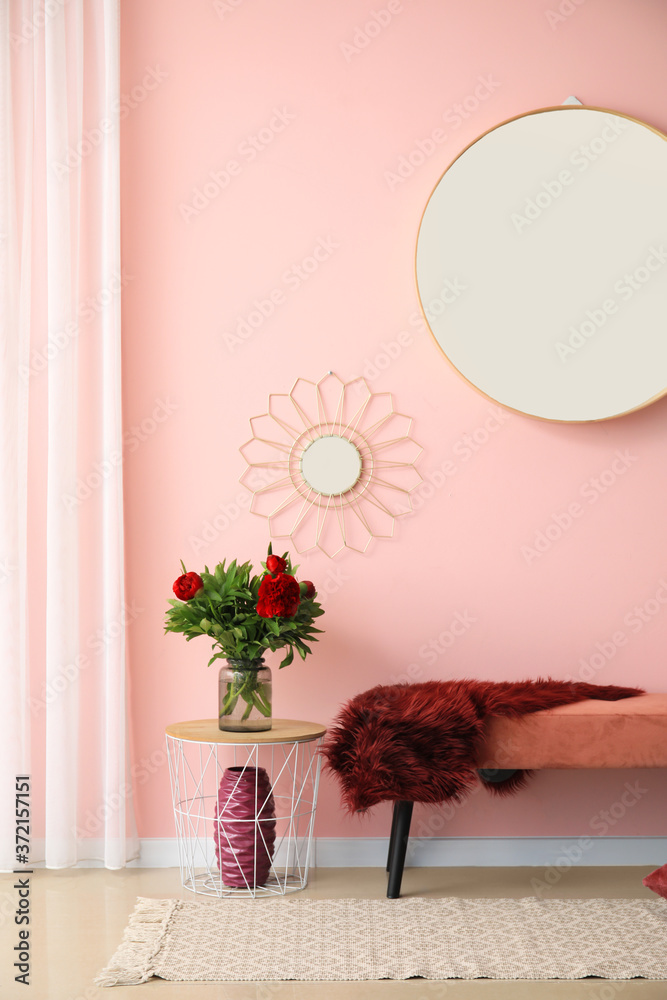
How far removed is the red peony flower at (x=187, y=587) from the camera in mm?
2137

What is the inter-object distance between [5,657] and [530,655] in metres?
1.48

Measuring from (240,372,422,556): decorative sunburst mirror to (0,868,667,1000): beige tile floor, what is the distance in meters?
0.93

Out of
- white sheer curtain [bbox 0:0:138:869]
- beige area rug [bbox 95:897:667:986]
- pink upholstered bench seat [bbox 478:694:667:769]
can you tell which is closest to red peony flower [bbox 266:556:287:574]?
white sheer curtain [bbox 0:0:138:869]

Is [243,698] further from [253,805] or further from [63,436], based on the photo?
[63,436]

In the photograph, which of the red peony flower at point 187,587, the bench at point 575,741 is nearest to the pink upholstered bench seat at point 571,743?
the bench at point 575,741

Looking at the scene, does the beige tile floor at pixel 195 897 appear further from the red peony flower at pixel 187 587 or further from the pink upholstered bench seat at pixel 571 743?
the red peony flower at pixel 187 587

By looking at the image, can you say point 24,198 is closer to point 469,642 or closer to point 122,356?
point 122,356

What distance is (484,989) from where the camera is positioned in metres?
1.62

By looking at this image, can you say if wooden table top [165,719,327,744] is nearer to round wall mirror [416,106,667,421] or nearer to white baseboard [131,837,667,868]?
white baseboard [131,837,667,868]

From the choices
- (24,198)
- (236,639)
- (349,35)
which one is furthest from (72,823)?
(349,35)

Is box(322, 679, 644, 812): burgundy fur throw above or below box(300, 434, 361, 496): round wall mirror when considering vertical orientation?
below

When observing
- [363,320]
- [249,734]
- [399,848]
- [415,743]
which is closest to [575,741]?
[415,743]

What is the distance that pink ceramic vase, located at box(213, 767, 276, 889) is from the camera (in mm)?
2150

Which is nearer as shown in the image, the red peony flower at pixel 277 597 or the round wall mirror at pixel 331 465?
the red peony flower at pixel 277 597
